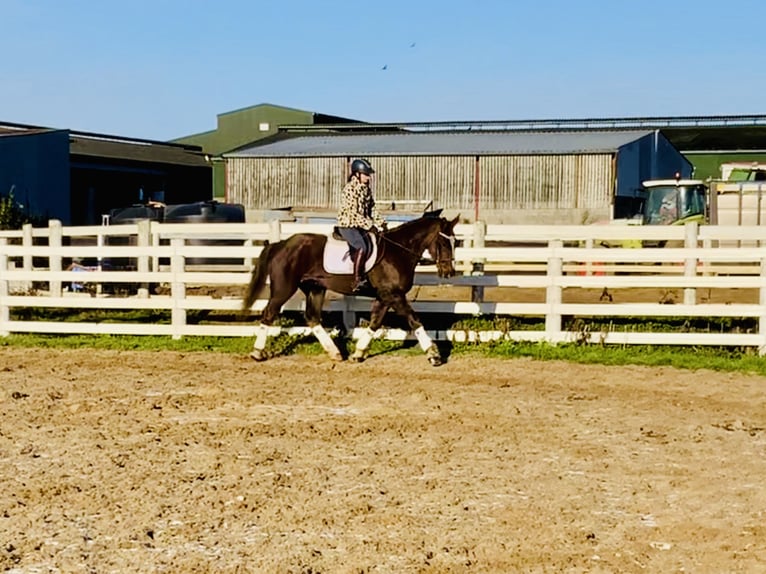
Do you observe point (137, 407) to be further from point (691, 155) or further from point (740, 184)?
point (691, 155)

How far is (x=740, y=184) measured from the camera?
24594 mm

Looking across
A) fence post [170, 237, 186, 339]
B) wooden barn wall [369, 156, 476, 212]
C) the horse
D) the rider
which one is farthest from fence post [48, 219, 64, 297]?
wooden barn wall [369, 156, 476, 212]

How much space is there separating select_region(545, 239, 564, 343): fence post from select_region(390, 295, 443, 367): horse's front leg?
160 cm

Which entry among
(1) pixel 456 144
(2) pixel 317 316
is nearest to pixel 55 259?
(2) pixel 317 316

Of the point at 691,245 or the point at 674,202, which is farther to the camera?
the point at 674,202

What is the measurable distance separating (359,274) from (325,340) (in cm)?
93

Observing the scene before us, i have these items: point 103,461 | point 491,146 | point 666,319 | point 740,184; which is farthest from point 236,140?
point 103,461

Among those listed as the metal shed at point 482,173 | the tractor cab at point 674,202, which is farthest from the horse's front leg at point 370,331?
the metal shed at point 482,173

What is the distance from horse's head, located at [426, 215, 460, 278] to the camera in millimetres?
11844

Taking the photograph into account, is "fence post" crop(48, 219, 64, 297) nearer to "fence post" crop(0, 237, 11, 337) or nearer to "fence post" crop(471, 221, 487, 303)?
"fence post" crop(0, 237, 11, 337)

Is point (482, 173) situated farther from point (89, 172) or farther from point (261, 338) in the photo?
point (261, 338)

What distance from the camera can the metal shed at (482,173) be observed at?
40.0m

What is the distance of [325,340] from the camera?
39.3ft

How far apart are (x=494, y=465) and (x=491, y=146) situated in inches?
1464
